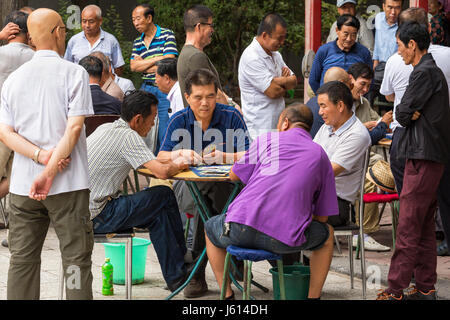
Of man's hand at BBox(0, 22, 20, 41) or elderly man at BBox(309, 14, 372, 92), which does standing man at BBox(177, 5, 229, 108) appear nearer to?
man's hand at BBox(0, 22, 20, 41)

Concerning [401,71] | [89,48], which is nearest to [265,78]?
[401,71]

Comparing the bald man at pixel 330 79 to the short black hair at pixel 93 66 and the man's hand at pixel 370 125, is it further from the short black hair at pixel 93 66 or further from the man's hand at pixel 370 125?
the short black hair at pixel 93 66

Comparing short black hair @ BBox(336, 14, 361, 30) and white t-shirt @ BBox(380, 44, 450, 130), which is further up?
short black hair @ BBox(336, 14, 361, 30)

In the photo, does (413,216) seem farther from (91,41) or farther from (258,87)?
(91,41)

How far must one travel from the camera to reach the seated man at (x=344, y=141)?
496 centimetres

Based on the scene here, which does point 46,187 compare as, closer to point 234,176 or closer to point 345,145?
point 234,176

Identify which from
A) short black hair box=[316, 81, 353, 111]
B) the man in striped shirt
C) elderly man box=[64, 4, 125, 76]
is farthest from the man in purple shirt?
elderly man box=[64, 4, 125, 76]

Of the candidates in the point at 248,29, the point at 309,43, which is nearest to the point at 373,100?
the point at 309,43

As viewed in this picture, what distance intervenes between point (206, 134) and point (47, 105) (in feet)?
4.81

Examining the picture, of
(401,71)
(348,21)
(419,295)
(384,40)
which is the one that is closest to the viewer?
(419,295)

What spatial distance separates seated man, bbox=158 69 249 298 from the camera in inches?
194

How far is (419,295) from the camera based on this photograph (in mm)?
4727

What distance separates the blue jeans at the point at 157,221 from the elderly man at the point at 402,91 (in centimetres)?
147

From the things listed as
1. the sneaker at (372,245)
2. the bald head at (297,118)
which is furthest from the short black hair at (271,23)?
the bald head at (297,118)
